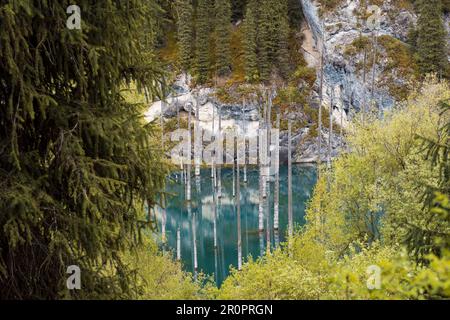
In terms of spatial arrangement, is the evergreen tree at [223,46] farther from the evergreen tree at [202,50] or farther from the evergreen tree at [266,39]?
the evergreen tree at [266,39]

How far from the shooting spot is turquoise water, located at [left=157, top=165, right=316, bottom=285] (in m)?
37.3

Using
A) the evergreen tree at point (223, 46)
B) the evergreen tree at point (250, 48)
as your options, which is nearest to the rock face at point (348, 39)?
the evergreen tree at point (250, 48)

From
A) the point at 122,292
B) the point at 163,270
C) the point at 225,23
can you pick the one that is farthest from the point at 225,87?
the point at 122,292

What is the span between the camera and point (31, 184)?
5699 millimetres

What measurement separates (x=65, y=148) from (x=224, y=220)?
41775 mm

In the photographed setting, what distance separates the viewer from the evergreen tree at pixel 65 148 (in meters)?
5.68

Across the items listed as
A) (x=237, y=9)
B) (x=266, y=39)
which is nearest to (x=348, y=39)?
(x=266, y=39)

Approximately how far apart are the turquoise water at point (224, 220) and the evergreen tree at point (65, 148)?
22000 millimetres

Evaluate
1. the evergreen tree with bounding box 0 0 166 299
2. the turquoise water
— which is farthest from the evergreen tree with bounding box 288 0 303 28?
the evergreen tree with bounding box 0 0 166 299

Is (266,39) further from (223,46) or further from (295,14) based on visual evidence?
(295,14)

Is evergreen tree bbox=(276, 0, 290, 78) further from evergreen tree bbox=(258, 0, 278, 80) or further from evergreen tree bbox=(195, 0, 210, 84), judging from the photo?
evergreen tree bbox=(195, 0, 210, 84)

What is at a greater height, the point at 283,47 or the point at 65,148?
the point at 283,47

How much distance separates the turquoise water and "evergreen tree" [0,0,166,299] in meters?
22.0

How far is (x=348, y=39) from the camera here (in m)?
74.1
